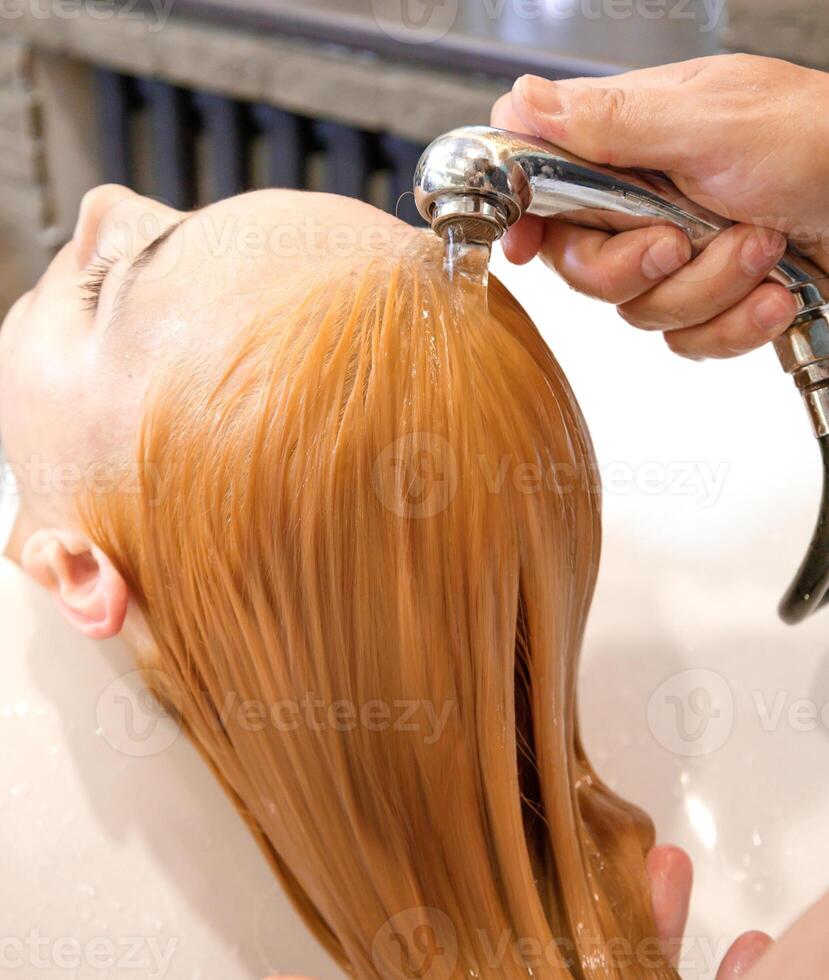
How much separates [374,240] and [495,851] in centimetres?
39

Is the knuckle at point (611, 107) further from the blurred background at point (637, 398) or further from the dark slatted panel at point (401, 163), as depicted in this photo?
the dark slatted panel at point (401, 163)

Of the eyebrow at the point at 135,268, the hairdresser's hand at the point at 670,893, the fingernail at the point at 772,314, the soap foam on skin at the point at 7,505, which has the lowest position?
the hairdresser's hand at the point at 670,893

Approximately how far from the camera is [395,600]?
558mm

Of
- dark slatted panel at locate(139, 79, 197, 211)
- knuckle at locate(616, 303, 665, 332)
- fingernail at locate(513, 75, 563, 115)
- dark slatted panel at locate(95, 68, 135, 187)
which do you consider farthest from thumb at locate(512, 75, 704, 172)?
dark slatted panel at locate(95, 68, 135, 187)

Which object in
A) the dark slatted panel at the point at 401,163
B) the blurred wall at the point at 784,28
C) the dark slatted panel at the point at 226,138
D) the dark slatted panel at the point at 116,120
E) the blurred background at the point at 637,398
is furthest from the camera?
the dark slatted panel at the point at 116,120

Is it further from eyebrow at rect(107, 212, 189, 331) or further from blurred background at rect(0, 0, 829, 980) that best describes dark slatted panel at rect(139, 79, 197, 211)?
eyebrow at rect(107, 212, 189, 331)

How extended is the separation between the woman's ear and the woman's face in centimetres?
3

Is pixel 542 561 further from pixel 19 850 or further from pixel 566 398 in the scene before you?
pixel 19 850

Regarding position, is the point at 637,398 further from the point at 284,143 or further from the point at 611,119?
the point at 284,143

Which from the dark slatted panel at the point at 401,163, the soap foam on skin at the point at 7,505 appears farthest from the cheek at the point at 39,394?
the dark slatted panel at the point at 401,163

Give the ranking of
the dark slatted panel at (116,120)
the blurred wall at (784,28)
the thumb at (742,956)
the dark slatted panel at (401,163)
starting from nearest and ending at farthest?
the thumb at (742,956) < the blurred wall at (784,28) < the dark slatted panel at (401,163) < the dark slatted panel at (116,120)

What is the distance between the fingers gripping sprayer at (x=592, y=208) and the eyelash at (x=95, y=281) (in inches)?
9.1

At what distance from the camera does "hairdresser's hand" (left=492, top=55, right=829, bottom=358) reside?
61 centimetres

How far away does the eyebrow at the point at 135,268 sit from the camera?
63 cm
